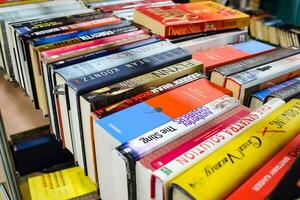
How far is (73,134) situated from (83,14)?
0.40 meters

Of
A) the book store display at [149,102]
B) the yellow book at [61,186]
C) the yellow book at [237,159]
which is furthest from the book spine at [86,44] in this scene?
the yellow book at [237,159]

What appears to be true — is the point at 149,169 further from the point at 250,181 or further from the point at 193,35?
the point at 193,35

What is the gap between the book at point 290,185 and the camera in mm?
378

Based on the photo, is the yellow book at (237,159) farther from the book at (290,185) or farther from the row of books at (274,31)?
the row of books at (274,31)

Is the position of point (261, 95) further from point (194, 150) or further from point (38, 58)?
point (38, 58)

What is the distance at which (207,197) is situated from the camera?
43 centimetres

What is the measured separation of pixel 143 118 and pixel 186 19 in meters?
0.45

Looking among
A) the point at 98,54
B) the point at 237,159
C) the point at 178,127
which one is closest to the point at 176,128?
the point at 178,127

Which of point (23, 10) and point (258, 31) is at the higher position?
point (23, 10)

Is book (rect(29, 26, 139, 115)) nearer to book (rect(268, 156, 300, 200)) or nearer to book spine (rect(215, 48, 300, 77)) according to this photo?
book spine (rect(215, 48, 300, 77))

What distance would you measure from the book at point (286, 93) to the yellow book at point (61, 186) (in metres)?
0.47

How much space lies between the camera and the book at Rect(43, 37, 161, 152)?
0.74 metres

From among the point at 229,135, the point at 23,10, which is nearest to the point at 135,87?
the point at 229,135

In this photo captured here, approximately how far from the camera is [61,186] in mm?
890
